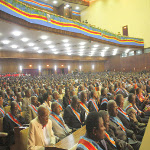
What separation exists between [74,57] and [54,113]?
23.5 meters

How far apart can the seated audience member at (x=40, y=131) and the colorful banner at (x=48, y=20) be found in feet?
22.4

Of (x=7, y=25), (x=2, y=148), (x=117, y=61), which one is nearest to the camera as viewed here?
(x=2, y=148)

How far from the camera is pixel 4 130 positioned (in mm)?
3191

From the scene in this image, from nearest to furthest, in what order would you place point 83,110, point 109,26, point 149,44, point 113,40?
point 83,110 < point 113,40 < point 149,44 < point 109,26

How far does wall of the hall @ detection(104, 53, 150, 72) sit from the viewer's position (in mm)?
22312

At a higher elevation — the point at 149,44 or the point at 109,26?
the point at 109,26

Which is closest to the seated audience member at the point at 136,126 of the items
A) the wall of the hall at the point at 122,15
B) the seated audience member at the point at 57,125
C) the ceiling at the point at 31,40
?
the seated audience member at the point at 57,125

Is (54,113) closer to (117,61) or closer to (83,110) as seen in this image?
(83,110)

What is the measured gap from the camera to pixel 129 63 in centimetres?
2508

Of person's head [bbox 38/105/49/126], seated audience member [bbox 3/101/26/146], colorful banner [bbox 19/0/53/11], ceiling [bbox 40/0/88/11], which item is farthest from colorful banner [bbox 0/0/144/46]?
colorful banner [bbox 19/0/53/11]

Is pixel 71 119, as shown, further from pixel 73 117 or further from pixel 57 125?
pixel 57 125

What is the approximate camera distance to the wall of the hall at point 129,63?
22.3m

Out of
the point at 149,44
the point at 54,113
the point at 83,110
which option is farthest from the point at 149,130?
the point at 149,44

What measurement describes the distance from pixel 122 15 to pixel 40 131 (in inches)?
997
